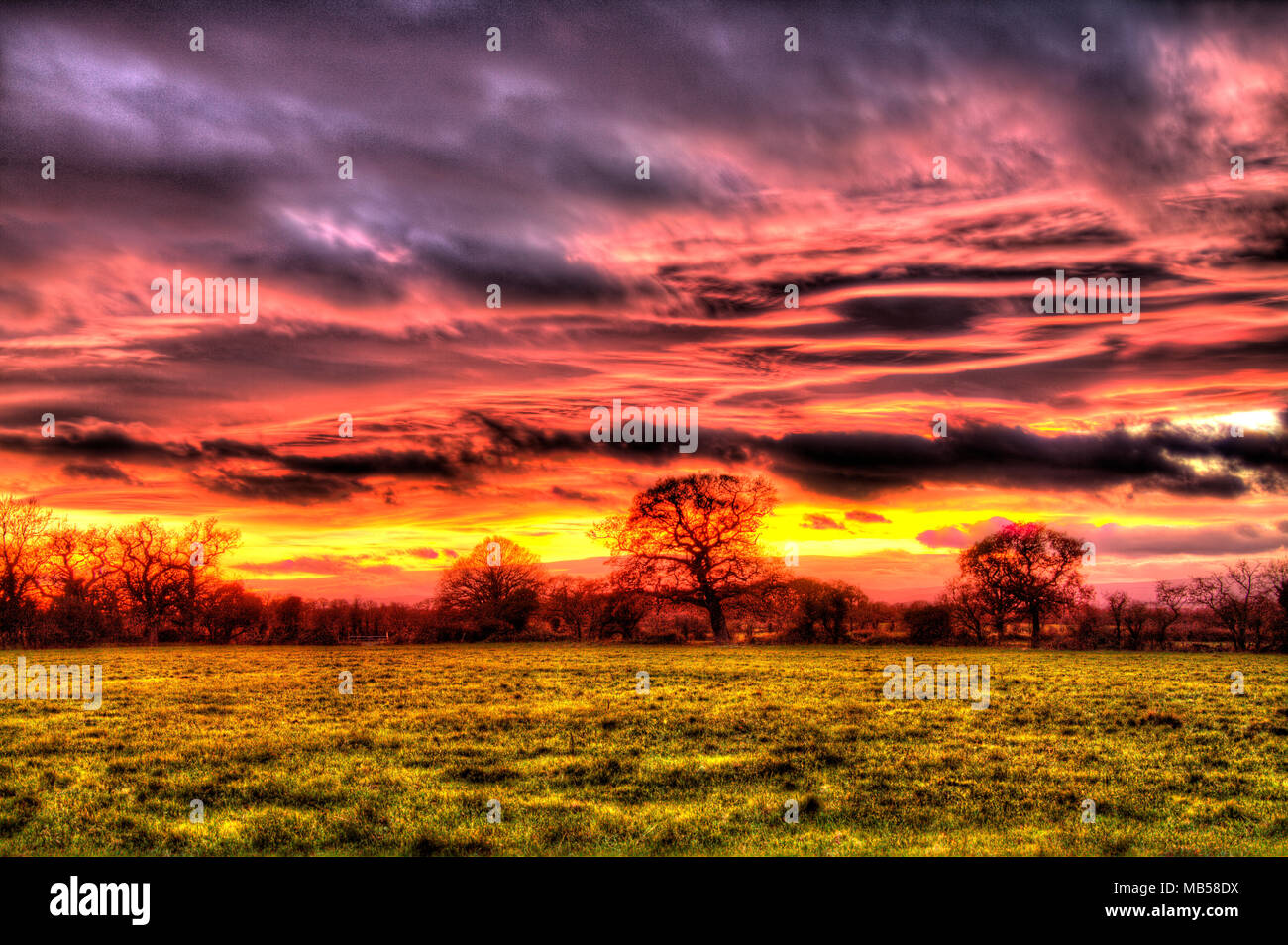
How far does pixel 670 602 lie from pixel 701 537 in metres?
5.13

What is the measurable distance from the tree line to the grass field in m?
29.8

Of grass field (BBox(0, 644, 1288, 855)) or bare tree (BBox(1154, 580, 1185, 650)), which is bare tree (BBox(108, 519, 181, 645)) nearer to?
grass field (BBox(0, 644, 1288, 855))

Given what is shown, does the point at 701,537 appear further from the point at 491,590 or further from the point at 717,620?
the point at 491,590

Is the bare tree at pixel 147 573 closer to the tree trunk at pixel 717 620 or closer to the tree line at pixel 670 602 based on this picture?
the tree line at pixel 670 602

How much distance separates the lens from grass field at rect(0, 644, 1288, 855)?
10672 mm

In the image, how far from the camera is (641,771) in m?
13.9

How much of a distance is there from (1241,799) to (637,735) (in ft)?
34.8

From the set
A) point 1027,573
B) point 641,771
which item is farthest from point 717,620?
point 641,771

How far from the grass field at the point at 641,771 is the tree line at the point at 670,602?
97.7 feet

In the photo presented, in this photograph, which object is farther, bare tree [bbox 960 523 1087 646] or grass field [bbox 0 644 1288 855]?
bare tree [bbox 960 523 1087 646]

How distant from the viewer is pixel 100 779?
45.0 ft

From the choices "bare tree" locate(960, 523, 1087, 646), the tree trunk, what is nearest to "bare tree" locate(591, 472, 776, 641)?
the tree trunk
